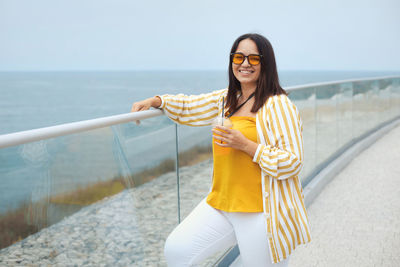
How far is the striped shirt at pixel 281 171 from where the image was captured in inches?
70.2

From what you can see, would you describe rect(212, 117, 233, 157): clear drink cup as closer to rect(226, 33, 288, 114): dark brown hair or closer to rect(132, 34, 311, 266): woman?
rect(132, 34, 311, 266): woman

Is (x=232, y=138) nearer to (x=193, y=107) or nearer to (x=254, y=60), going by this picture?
(x=254, y=60)

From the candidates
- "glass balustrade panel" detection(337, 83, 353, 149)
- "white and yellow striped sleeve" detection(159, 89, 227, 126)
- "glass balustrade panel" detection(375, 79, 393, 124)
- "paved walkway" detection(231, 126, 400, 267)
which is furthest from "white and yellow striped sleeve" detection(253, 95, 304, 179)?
"glass balustrade panel" detection(375, 79, 393, 124)

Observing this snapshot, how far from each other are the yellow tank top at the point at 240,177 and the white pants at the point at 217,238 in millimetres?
41

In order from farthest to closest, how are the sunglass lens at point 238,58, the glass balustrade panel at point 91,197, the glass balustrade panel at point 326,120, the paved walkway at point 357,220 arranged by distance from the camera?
the glass balustrade panel at point 326,120
the paved walkway at point 357,220
the sunglass lens at point 238,58
the glass balustrade panel at point 91,197

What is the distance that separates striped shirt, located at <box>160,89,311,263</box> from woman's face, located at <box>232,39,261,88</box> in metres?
0.16

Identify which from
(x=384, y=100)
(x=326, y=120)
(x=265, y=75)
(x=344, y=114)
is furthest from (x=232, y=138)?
(x=384, y=100)

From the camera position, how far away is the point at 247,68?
78.1 inches

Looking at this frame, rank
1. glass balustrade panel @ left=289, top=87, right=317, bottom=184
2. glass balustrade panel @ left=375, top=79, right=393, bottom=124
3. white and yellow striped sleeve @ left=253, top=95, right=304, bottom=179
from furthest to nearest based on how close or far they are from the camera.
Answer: glass balustrade panel @ left=375, top=79, right=393, bottom=124, glass balustrade panel @ left=289, top=87, right=317, bottom=184, white and yellow striped sleeve @ left=253, top=95, right=304, bottom=179

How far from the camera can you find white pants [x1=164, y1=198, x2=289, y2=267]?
73.8 inches

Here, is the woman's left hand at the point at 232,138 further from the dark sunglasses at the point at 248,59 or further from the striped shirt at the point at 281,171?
the dark sunglasses at the point at 248,59

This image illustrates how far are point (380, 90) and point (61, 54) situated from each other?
10514 centimetres

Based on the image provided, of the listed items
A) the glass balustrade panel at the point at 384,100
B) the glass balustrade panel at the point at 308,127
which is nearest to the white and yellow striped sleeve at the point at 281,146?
the glass balustrade panel at the point at 308,127

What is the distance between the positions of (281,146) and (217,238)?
1.67 ft
